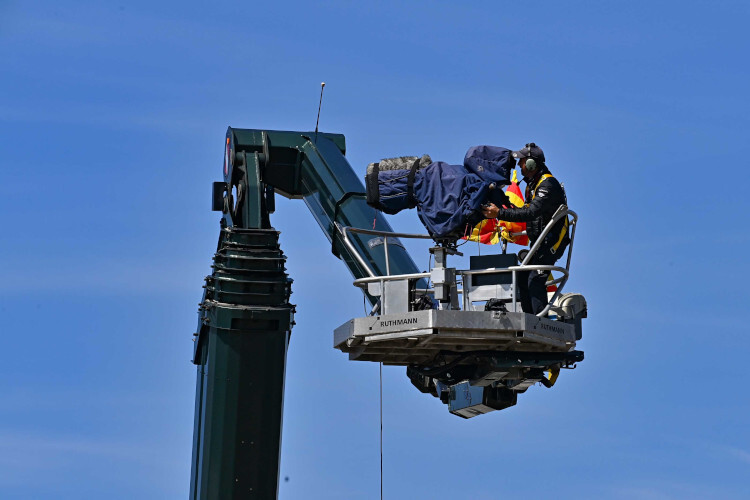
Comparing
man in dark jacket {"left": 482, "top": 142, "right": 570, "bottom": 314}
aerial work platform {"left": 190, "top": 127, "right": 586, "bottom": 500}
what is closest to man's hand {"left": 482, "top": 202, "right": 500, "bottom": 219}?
man in dark jacket {"left": 482, "top": 142, "right": 570, "bottom": 314}

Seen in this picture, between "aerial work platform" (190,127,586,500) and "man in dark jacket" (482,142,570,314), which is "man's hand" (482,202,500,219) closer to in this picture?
"man in dark jacket" (482,142,570,314)

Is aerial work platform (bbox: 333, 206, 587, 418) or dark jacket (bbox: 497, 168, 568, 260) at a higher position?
dark jacket (bbox: 497, 168, 568, 260)

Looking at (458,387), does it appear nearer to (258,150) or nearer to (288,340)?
(288,340)

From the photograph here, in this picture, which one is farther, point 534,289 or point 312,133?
point 312,133

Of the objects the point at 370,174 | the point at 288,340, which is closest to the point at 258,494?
the point at 288,340

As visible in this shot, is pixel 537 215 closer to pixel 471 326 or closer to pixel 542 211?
pixel 542 211

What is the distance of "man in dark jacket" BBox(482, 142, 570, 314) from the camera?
60.5ft

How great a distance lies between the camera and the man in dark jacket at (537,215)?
60.5 ft

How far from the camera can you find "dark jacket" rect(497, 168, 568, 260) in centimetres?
1842

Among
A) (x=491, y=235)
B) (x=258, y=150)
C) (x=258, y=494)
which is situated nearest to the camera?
(x=491, y=235)

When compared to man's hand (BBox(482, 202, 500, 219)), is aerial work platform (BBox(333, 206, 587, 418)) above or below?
below

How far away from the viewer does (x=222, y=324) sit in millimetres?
21344

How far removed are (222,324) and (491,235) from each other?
4.50m

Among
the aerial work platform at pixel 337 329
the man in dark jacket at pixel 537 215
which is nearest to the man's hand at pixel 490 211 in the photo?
the man in dark jacket at pixel 537 215
